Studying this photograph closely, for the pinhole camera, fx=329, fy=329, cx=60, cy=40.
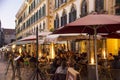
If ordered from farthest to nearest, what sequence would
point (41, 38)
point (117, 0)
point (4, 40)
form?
point (4, 40)
point (117, 0)
point (41, 38)

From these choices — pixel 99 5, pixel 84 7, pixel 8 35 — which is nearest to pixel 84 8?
pixel 84 7

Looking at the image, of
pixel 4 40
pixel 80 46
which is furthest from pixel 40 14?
pixel 4 40

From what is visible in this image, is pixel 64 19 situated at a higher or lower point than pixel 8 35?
lower

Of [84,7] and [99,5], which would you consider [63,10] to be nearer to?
[84,7]

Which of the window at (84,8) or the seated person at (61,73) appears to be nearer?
the seated person at (61,73)

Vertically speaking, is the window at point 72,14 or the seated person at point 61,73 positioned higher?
the window at point 72,14

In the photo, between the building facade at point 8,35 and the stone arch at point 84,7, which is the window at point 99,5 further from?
the building facade at point 8,35

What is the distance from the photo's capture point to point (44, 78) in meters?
13.2

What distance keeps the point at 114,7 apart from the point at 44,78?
1020 centimetres

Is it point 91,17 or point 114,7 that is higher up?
point 114,7

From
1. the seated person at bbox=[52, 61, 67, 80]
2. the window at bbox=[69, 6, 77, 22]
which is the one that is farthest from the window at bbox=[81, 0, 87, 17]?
the seated person at bbox=[52, 61, 67, 80]

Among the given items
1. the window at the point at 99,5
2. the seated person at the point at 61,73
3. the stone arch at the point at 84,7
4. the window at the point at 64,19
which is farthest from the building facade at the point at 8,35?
the seated person at the point at 61,73

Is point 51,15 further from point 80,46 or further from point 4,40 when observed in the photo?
point 4,40

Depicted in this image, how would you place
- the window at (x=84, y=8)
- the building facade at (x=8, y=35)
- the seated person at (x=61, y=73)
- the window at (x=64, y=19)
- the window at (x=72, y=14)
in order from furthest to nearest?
the building facade at (x=8, y=35) → the window at (x=64, y=19) → the window at (x=72, y=14) → the window at (x=84, y=8) → the seated person at (x=61, y=73)
